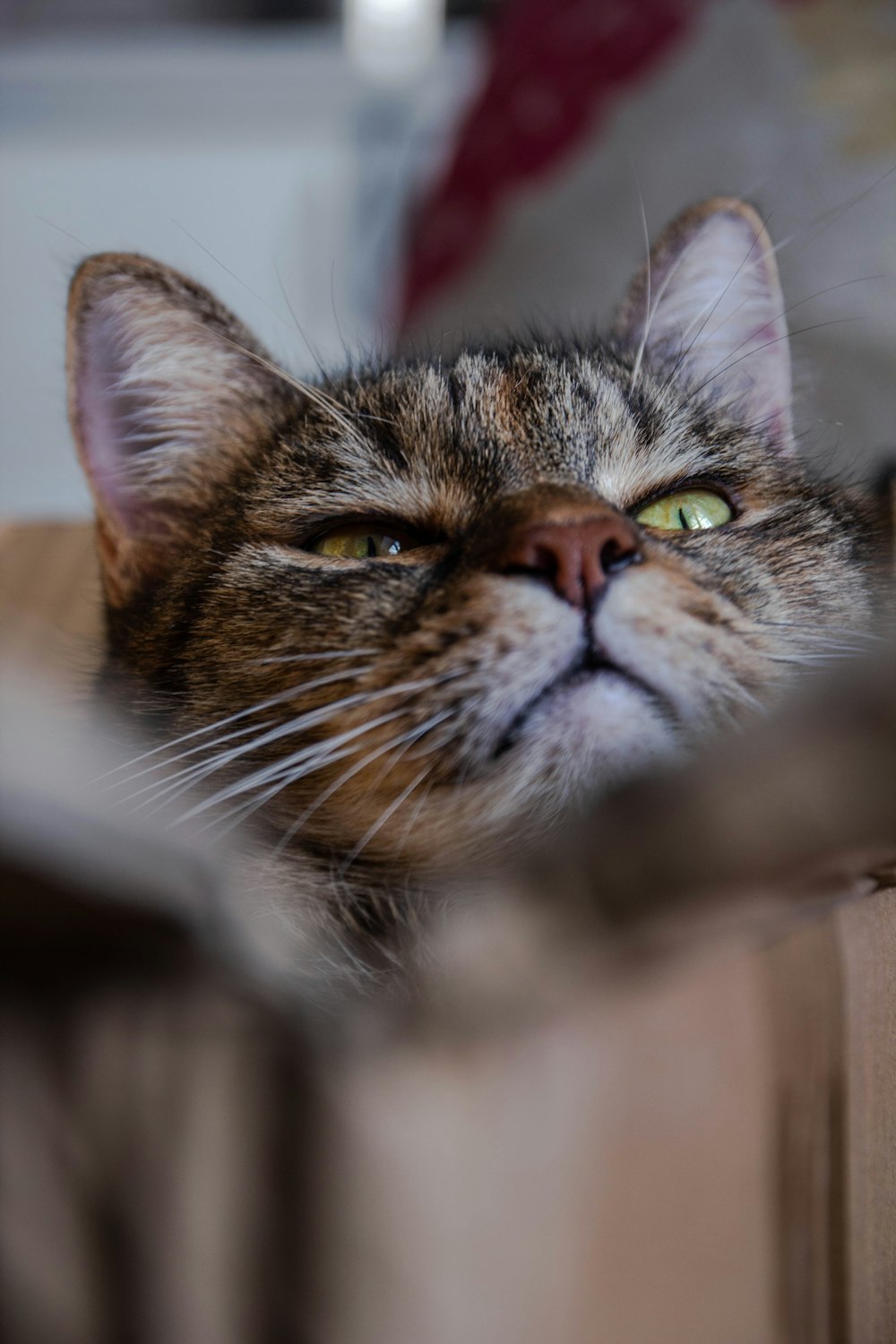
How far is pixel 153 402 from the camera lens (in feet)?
1.65

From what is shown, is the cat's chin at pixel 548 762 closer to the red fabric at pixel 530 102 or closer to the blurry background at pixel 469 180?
the blurry background at pixel 469 180

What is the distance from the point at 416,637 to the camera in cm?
36

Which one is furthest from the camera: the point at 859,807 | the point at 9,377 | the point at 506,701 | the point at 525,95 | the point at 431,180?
the point at 431,180

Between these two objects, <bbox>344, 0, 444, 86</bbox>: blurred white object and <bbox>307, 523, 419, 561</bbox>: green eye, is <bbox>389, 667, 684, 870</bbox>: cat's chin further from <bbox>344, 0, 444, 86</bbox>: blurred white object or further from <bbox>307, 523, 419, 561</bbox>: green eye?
<bbox>344, 0, 444, 86</bbox>: blurred white object

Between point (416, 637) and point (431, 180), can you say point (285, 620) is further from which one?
point (431, 180)

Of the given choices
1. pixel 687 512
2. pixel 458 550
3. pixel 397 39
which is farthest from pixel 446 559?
pixel 397 39

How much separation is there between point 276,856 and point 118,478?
23cm

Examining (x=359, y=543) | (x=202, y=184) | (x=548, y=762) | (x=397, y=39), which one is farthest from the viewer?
(x=397, y=39)

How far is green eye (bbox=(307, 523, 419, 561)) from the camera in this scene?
442 millimetres

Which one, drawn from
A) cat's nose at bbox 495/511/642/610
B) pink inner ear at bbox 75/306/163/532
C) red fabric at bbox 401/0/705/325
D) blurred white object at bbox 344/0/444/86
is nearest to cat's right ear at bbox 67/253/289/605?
pink inner ear at bbox 75/306/163/532

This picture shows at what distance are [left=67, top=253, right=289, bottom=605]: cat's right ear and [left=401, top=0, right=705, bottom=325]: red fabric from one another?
42 centimetres

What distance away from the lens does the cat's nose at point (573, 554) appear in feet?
1.18

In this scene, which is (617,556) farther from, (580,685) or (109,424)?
(109,424)

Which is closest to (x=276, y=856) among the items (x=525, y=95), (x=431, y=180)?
(x=525, y=95)
